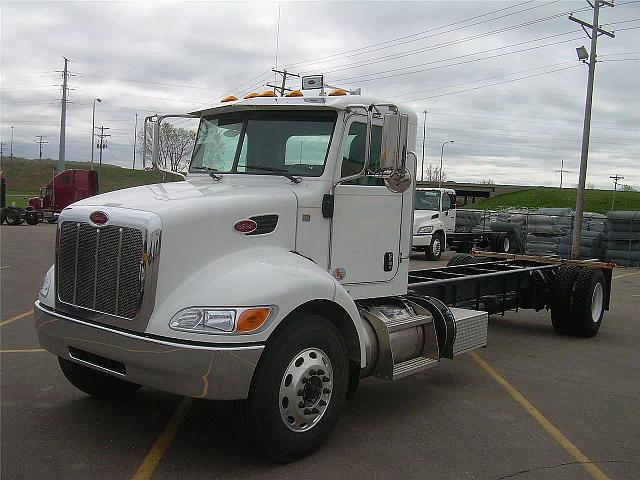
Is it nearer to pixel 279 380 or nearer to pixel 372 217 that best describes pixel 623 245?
pixel 372 217

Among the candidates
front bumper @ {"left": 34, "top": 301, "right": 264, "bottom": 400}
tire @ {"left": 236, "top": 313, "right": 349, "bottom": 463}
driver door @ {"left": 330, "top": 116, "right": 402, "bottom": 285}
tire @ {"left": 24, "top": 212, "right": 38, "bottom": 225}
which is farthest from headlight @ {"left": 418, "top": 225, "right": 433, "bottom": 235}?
tire @ {"left": 24, "top": 212, "right": 38, "bottom": 225}

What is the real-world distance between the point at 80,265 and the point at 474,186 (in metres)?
99.8

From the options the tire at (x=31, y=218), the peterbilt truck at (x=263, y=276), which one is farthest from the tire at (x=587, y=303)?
the tire at (x=31, y=218)

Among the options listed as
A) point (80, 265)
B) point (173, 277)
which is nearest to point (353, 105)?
point (173, 277)

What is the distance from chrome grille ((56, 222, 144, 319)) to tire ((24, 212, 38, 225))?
1296 inches

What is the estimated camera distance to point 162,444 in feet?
15.8

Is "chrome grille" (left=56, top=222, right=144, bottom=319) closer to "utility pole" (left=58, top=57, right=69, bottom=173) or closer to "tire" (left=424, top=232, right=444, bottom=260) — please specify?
"tire" (left=424, top=232, right=444, bottom=260)

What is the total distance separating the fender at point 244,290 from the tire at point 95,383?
1623mm

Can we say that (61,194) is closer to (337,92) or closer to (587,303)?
(587,303)

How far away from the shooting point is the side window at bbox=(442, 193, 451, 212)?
2297 centimetres

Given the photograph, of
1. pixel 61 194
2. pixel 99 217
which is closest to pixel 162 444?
pixel 99 217

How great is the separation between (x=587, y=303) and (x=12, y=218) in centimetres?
3223

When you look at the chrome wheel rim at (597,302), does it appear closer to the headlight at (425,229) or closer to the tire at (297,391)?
the tire at (297,391)

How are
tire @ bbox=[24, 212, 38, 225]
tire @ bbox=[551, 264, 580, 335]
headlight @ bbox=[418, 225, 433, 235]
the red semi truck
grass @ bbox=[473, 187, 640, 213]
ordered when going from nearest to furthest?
tire @ bbox=[551, 264, 580, 335]
headlight @ bbox=[418, 225, 433, 235]
the red semi truck
tire @ bbox=[24, 212, 38, 225]
grass @ bbox=[473, 187, 640, 213]
